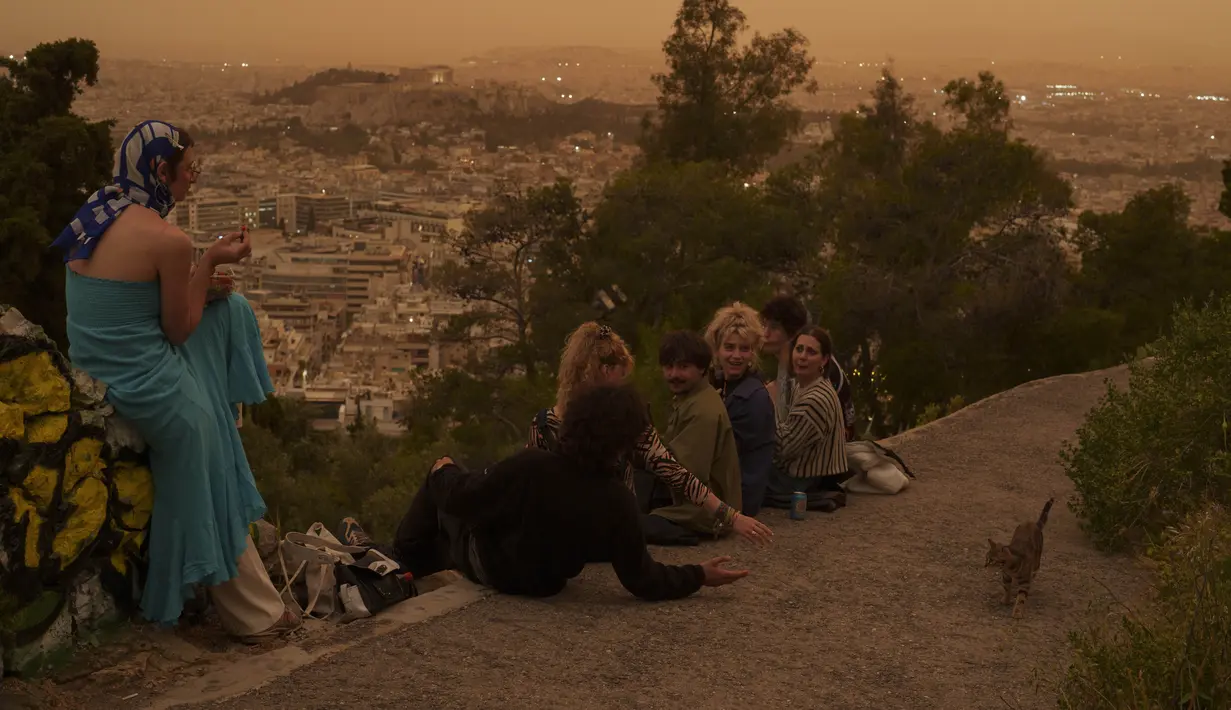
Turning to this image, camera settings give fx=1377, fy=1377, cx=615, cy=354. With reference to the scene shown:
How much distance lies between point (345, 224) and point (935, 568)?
54.1 meters

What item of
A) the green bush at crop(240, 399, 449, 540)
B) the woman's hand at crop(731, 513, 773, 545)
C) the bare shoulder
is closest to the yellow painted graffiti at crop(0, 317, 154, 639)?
the bare shoulder

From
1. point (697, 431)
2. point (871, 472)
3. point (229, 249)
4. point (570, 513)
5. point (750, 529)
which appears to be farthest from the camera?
point (871, 472)

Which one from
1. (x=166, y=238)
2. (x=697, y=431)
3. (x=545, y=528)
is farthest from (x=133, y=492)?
(x=697, y=431)

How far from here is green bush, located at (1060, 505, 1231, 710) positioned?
12.9ft

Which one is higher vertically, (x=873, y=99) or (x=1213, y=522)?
(x=873, y=99)

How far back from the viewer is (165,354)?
464 cm

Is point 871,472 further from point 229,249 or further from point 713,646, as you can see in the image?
point 229,249

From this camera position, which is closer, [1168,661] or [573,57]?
[1168,661]

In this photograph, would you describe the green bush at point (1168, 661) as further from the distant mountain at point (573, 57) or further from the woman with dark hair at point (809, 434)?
the distant mountain at point (573, 57)

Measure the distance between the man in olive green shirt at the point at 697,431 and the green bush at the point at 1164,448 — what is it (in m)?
1.95

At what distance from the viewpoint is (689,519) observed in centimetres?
632

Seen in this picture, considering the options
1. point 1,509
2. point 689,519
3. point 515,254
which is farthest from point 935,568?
point 515,254

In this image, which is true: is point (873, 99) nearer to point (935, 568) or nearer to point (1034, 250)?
point (1034, 250)

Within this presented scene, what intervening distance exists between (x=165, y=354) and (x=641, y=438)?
1.97m
